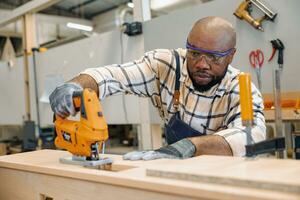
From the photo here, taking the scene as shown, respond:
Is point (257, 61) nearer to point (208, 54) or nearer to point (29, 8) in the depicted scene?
point (208, 54)

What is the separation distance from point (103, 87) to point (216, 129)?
506mm

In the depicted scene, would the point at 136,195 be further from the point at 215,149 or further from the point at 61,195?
the point at 215,149

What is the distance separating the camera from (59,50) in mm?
3395

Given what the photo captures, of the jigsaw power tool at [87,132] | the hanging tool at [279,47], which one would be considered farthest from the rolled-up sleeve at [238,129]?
the hanging tool at [279,47]

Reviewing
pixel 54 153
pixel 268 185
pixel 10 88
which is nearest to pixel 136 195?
pixel 268 185

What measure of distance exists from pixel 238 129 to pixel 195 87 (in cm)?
37

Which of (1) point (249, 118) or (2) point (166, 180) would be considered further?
(1) point (249, 118)

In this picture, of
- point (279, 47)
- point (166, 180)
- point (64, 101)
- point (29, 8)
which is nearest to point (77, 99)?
point (64, 101)

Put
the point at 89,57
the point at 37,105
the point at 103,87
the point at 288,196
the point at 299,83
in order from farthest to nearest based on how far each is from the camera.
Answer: the point at 37,105 → the point at 89,57 → the point at 299,83 → the point at 103,87 → the point at 288,196

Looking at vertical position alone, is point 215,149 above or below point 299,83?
below

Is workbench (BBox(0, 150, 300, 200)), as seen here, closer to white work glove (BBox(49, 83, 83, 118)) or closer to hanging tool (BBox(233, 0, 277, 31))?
white work glove (BBox(49, 83, 83, 118))

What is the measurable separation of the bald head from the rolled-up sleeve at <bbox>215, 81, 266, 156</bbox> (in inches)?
7.6

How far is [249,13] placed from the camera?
1.98m

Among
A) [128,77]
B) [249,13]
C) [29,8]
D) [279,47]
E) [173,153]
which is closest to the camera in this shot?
[173,153]
